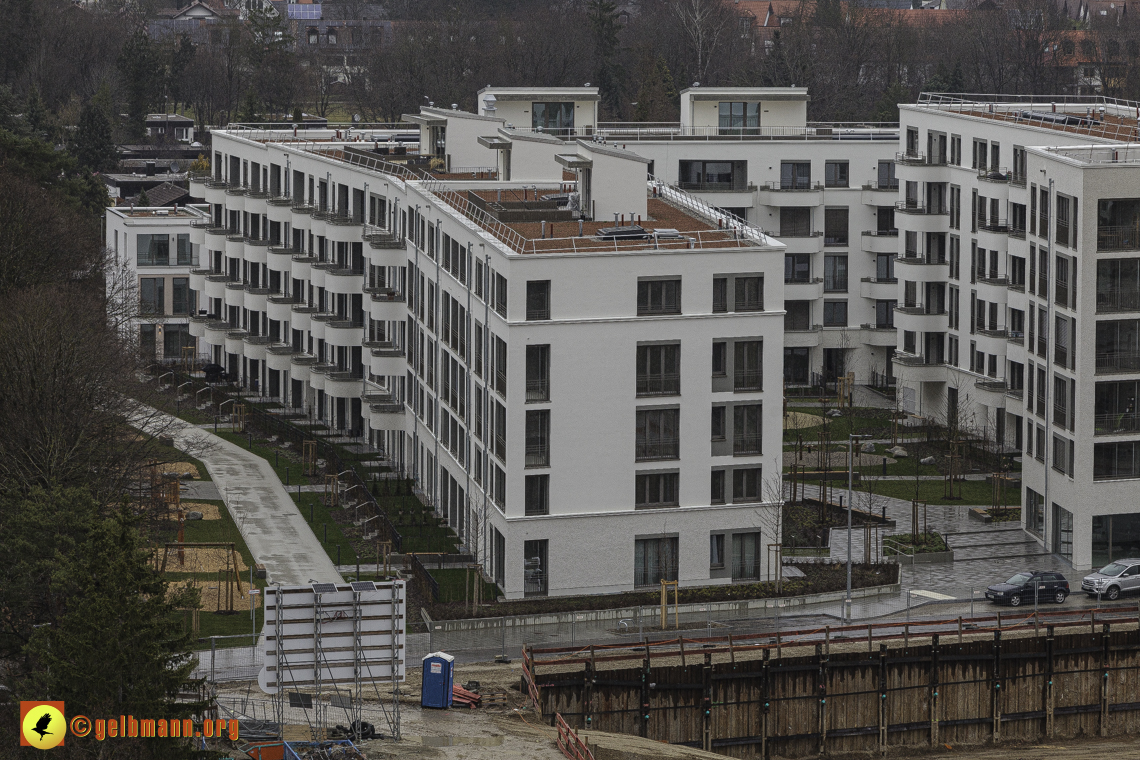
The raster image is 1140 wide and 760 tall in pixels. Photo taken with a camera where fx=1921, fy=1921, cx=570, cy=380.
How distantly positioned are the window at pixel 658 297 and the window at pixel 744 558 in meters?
10.4

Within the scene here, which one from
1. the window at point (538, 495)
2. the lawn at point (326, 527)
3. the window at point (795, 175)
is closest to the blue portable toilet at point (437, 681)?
the window at point (538, 495)

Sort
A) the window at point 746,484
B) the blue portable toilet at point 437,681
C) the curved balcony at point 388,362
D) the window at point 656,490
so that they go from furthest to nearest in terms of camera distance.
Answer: the curved balcony at point 388,362
the window at point 746,484
the window at point 656,490
the blue portable toilet at point 437,681

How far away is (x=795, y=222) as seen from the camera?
5118 inches

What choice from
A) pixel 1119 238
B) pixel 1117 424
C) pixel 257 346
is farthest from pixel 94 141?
pixel 1117 424

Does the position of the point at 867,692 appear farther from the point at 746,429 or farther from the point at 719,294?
the point at 719,294

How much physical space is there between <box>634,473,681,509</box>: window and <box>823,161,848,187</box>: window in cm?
5261

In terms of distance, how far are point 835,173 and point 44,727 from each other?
8630 cm

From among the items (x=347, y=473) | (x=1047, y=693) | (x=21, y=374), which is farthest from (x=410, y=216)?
(x=1047, y=693)

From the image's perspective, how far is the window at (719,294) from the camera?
82.6 meters

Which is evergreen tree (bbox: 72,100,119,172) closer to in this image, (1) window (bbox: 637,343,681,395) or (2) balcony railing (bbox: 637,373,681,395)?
(1) window (bbox: 637,343,681,395)

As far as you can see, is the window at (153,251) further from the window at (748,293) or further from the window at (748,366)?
the window at (748,366)

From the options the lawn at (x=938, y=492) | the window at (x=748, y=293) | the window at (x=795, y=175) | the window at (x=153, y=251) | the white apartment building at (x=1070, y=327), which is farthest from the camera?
the window at (x=153, y=251)

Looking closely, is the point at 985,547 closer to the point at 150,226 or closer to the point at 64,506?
the point at 64,506

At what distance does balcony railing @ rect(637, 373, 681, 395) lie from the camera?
8188 centimetres
